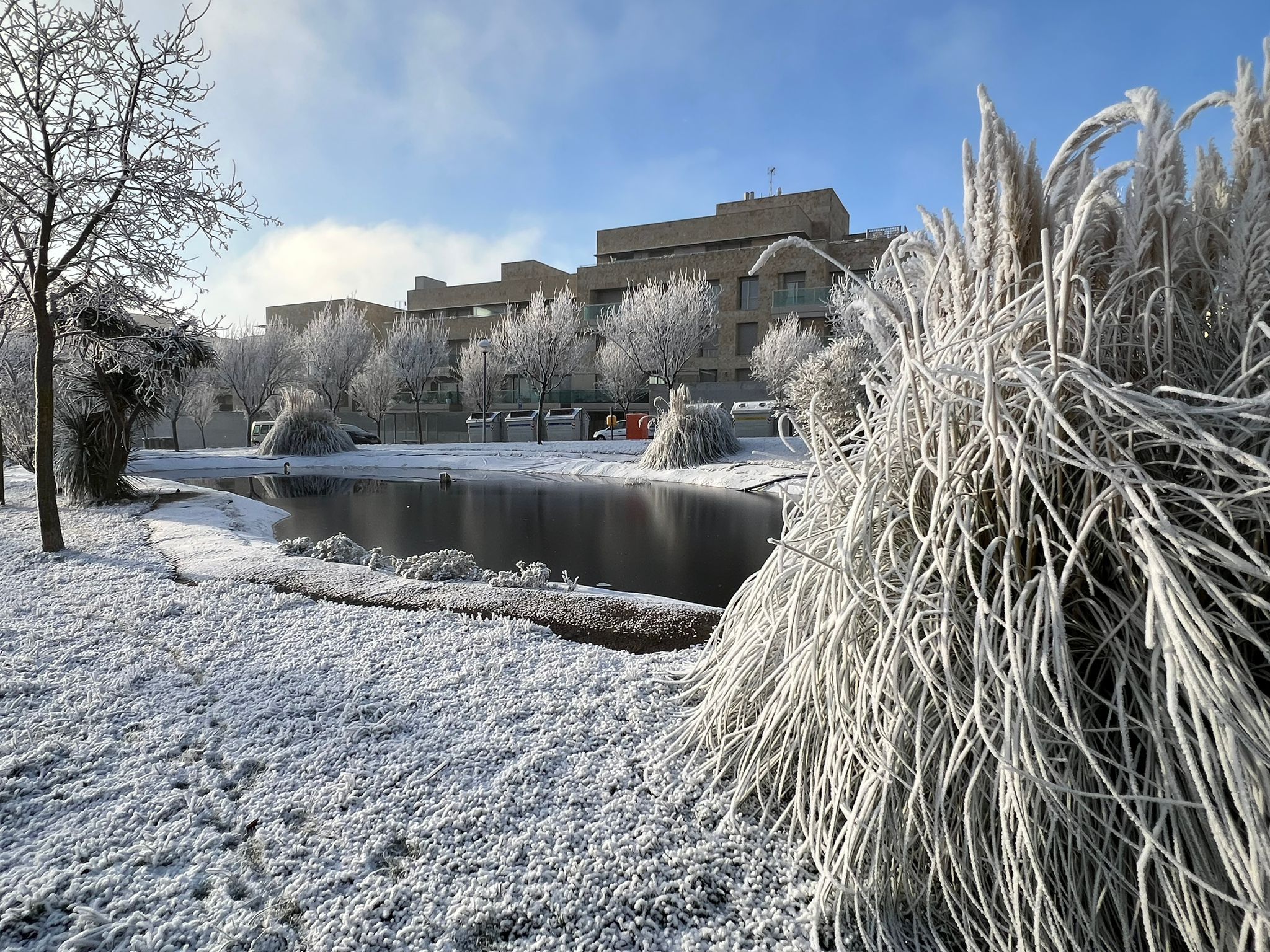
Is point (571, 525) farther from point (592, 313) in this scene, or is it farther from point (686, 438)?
point (592, 313)

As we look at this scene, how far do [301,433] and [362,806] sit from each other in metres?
16.0

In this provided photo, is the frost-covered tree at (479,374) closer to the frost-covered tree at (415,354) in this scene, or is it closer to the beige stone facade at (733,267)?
the frost-covered tree at (415,354)

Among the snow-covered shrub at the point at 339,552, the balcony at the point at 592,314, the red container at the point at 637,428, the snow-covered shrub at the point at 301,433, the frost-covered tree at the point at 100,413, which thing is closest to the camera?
the snow-covered shrub at the point at 339,552

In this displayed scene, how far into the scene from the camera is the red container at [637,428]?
2008cm

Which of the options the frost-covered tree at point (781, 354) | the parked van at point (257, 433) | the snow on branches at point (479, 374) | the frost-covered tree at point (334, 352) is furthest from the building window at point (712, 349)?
the parked van at point (257, 433)

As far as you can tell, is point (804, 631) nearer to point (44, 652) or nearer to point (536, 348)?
point (44, 652)

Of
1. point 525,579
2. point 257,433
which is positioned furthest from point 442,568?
point 257,433

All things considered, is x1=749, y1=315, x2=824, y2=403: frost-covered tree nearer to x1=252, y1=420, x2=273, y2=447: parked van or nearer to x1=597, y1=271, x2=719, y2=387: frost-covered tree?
x1=597, y1=271, x2=719, y2=387: frost-covered tree

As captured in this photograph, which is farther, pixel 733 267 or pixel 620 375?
pixel 733 267

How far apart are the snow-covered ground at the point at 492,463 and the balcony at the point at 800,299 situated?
11652mm

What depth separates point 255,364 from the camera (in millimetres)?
24625

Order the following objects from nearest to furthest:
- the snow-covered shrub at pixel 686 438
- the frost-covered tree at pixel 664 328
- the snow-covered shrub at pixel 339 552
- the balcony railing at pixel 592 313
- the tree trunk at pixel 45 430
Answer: the snow-covered shrub at pixel 339 552 < the tree trunk at pixel 45 430 < the snow-covered shrub at pixel 686 438 < the frost-covered tree at pixel 664 328 < the balcony railing at pixel 592 313

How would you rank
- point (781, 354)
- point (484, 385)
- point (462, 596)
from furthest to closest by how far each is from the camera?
point (484, 385)
point (781, 354)
point (462, 596)

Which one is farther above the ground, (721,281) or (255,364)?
(721,281)
